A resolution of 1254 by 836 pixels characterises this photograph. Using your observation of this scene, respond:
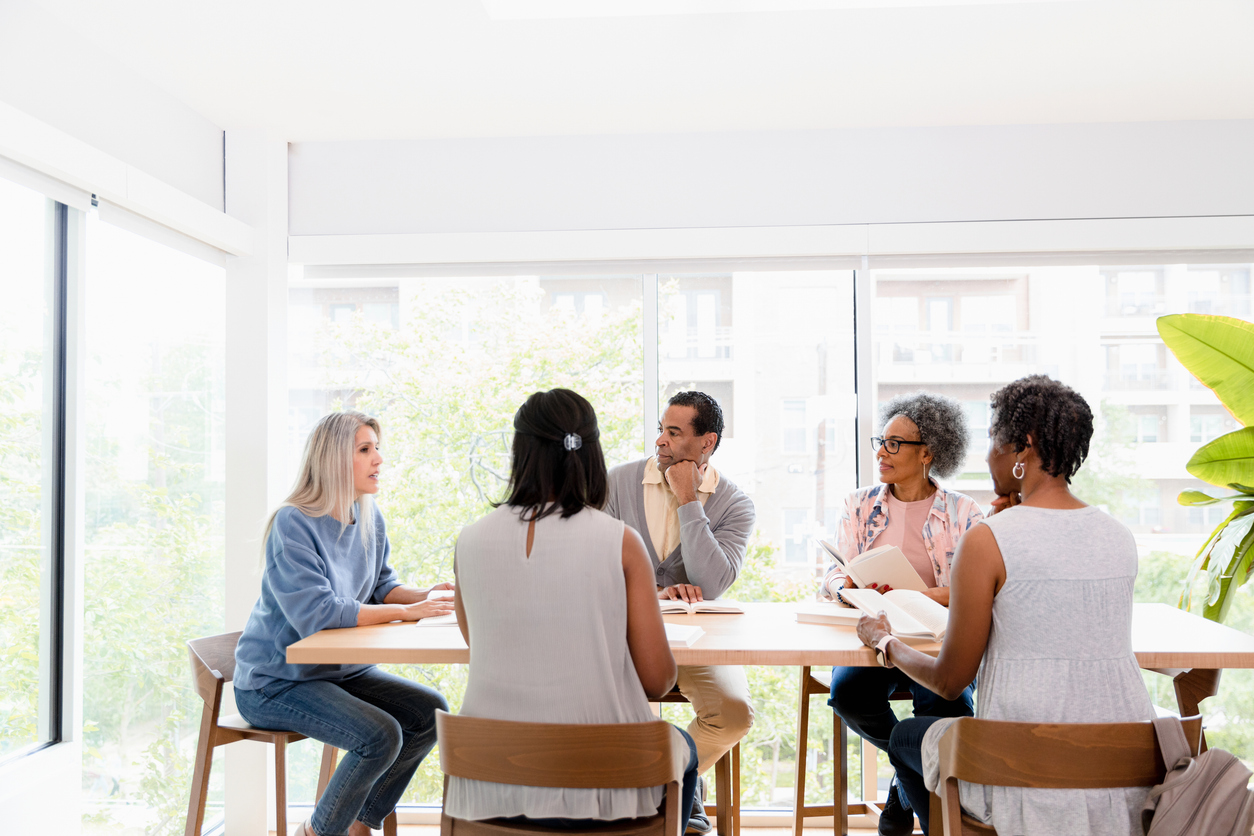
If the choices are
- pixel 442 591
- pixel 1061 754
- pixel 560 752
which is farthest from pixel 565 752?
pixel 442 591

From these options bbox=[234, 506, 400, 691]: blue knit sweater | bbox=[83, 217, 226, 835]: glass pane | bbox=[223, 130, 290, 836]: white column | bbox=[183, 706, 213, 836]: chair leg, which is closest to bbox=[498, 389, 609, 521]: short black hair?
bbox=[234, 506, 400, 691]: blue knit sweater

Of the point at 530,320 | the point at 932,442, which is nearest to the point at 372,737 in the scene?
the point at 530,320

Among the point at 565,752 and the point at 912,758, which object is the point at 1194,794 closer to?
the point at 912,758

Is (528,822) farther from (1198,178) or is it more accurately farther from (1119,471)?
(1198,178)

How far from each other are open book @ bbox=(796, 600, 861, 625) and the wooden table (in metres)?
0.02

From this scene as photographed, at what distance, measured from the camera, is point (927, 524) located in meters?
2.56

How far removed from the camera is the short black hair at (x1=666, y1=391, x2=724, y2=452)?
8.92 ft

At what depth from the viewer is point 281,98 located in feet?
9.23

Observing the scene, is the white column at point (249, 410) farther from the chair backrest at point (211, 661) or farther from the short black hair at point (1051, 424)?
the short black hair at point (1051, 424)

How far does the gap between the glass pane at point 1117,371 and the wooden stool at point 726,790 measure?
1371mm

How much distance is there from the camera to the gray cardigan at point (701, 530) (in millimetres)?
2518

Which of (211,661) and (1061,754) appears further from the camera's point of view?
(211,661)

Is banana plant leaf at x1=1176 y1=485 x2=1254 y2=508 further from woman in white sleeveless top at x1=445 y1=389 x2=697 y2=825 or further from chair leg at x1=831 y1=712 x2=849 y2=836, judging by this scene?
woman in white sleeveless top at x1=445 y1=389 x2=697 y2=825

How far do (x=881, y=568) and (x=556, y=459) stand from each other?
3.67 feet
